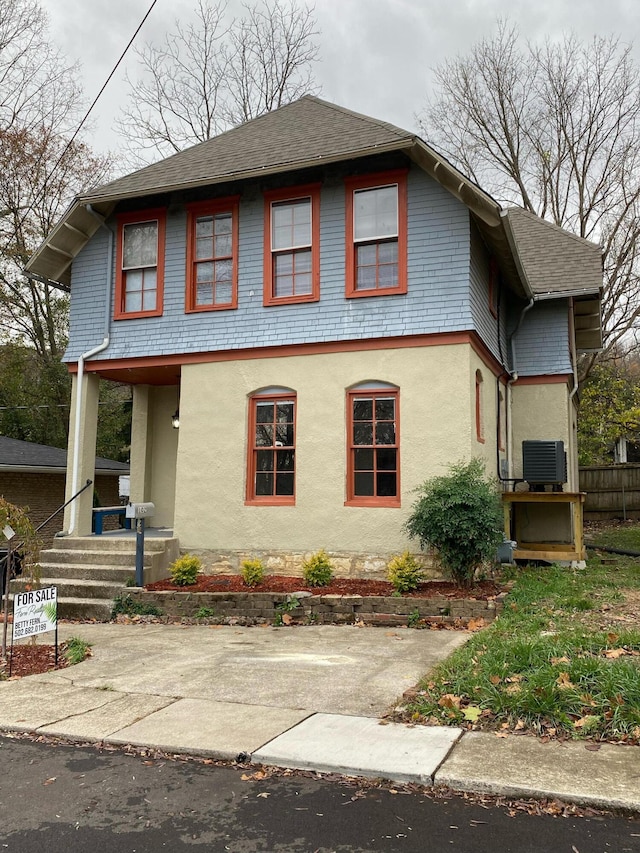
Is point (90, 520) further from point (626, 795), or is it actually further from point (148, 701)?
point (626, 795)

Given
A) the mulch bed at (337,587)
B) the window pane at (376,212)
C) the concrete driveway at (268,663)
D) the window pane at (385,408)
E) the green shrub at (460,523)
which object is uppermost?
the window pane at (376,212)

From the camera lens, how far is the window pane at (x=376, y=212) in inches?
431

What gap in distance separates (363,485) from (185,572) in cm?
293

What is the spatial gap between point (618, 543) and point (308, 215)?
1135cm

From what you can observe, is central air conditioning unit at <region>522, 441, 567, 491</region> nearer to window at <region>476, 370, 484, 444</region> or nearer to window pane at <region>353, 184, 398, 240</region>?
window at <region>476, 370, 484, 444</region>

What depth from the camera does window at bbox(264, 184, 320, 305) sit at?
37.2 ft

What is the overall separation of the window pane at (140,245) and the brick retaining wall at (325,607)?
5.76 metres

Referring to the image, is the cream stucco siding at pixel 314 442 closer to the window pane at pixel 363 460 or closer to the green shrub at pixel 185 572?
the window pane at pixel 363 460

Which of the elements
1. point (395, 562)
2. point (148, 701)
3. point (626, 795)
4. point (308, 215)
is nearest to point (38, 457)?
point (308, 215)

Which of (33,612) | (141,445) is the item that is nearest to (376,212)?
(141,445)

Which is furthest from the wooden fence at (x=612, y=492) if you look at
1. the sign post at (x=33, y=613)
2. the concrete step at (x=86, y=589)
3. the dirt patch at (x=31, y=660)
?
the sign post at (x=33, y=613)

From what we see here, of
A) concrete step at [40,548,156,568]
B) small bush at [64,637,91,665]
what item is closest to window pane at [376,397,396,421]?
concrete step at [40,548,156,568]

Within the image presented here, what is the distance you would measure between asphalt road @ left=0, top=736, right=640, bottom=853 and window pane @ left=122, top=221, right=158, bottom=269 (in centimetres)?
954

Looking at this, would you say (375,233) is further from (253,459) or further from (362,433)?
(253,459)
